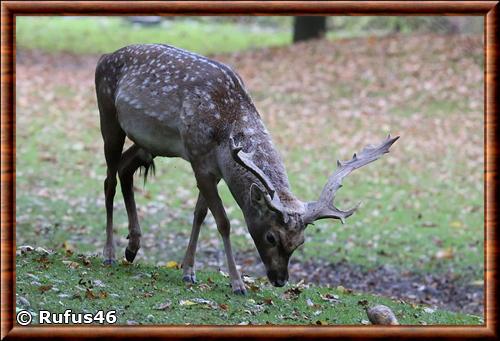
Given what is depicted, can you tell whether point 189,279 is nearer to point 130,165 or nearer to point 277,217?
point 277,217

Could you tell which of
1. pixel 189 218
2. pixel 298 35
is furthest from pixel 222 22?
pixel 189 218

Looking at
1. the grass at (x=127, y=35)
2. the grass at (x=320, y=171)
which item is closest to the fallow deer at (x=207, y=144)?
the grass at (x=320, y=171)

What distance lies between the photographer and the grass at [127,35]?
93.9ft

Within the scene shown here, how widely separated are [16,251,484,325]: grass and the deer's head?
0.49 metres

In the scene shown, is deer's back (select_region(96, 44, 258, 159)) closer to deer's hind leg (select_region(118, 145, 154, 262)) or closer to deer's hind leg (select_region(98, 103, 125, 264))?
deer's hind leg (select_region(98, 103, 125, 264))

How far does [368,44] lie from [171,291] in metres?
18.2

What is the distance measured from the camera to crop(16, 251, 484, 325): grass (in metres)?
6.90

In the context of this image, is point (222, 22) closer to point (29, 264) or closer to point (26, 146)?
point (26, 146)

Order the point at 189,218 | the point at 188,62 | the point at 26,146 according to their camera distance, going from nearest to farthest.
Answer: the point at 188,62 → the point at 189,218 → the point at 26,146

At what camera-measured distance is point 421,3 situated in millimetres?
7012

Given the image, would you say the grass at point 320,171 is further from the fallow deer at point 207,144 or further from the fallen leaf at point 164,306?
the fallen leaf at point 164,306

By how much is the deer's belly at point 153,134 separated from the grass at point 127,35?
62.9 feet

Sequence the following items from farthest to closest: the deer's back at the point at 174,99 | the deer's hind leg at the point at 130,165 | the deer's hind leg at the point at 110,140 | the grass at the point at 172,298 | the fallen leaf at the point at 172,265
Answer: the fallen leaf at the point at 172,265
the deer's hind leg at the point at 130,165
the deer's hind leg at the point at 110,140
the deer's back at the point at 174,99
the grass at the point at 172,298

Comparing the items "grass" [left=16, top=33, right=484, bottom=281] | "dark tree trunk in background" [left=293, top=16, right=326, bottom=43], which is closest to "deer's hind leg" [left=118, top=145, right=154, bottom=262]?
"grass" [left=16, top=33, right=484, bottom=281]
